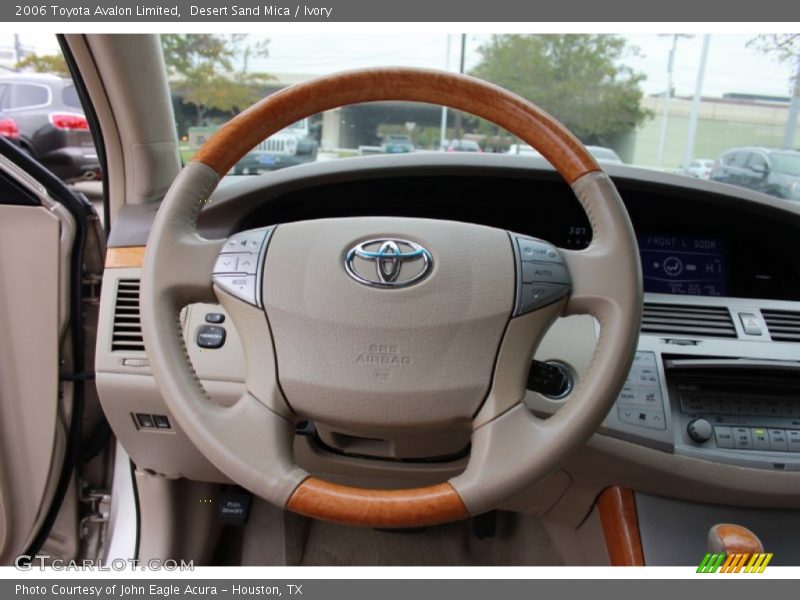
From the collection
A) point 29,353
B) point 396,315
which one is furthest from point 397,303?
point 29,353

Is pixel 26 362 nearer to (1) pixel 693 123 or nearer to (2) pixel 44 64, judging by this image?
(2) pixel 44 64

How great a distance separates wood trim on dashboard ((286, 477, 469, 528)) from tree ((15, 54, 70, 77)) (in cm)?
97

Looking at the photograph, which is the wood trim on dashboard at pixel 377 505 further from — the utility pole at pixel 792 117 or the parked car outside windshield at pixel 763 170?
the utility pole at pixel 792 117

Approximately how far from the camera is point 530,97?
1071mm

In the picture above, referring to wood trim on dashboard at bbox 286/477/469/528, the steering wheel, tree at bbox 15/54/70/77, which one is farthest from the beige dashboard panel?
wood trim on dashboard at bbox 286/477/469/528

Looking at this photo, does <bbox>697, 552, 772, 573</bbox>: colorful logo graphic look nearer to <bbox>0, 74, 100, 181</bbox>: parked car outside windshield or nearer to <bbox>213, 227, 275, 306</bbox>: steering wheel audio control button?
<bbox>213, 227, 275, 306</bbox>: steering wheel audio control button

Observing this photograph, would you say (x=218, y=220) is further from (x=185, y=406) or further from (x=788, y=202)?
(x=788, y=202)

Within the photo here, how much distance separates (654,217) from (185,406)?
1.04 m

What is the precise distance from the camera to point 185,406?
718 mm

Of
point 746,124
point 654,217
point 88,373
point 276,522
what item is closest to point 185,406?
point 88,373

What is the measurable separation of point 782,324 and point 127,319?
50.0 inches

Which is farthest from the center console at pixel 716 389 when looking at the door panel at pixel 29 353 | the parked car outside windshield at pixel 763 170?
the door panel at pixel 29 353

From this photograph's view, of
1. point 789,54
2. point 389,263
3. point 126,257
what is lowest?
point 126,257

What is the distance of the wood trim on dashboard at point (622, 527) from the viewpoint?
1.07 metres
